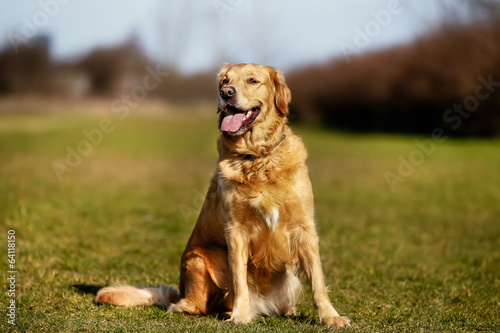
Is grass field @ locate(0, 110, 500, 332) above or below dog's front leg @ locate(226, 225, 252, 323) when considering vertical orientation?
below

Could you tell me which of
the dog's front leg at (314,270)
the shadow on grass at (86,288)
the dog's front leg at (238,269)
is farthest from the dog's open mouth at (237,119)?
the shadow on grass at (86,288)

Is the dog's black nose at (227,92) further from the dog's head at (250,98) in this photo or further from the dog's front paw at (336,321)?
the dog's front paw at (336,321)

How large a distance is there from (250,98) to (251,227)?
1033 mm

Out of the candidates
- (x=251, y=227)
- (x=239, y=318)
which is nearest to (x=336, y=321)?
(x=239, y=318)

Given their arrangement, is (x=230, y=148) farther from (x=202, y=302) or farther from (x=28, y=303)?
(x=28, y=303)

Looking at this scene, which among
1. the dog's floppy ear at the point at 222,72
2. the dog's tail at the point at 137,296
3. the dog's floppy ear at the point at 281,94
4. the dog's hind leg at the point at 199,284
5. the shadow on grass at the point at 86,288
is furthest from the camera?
the shadow on grass at the point at 86,288

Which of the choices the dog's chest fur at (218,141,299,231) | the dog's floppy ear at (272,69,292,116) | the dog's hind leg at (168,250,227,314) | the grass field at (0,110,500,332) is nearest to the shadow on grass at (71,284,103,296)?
the grass field at (0,110,500,332)

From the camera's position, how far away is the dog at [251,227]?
425cm

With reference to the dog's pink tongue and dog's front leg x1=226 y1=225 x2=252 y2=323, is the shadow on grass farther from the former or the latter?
the dog's pink tongue

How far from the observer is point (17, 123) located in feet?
86.5

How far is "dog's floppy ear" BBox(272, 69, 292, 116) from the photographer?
15.3 feet

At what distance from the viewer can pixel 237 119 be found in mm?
4516

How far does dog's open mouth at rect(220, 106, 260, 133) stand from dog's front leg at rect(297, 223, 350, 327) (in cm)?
95

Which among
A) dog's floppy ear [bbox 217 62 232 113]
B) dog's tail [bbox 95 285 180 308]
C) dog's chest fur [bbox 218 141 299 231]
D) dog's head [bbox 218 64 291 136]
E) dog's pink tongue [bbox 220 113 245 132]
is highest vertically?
dog's floppy ear [bbox 217 62 232 113]
